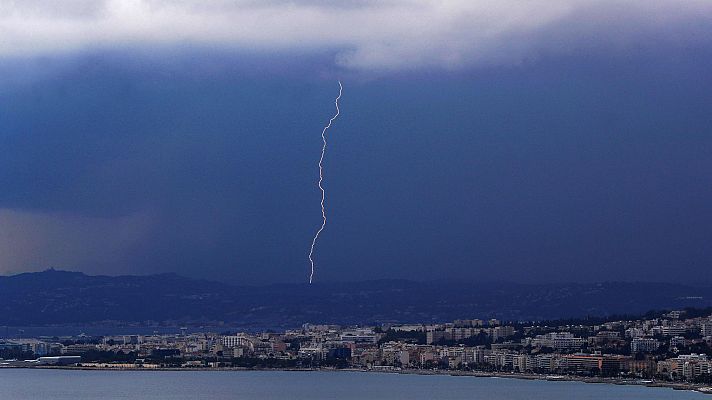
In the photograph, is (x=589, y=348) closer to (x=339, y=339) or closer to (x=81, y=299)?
(x=339, y=339)

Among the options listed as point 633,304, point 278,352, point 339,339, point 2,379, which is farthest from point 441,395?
point 633,304

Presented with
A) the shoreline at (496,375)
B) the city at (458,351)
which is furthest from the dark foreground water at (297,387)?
the city at (458,351)

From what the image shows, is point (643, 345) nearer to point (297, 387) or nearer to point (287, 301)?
point (297, 387)

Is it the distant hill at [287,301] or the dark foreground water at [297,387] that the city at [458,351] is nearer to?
the dark foreground water at [297,387]

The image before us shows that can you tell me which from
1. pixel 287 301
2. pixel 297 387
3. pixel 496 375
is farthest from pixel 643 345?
pixel 287 301

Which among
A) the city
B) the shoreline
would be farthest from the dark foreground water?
the city

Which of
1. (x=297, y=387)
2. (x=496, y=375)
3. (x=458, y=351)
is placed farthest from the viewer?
(x=458, y=351)
